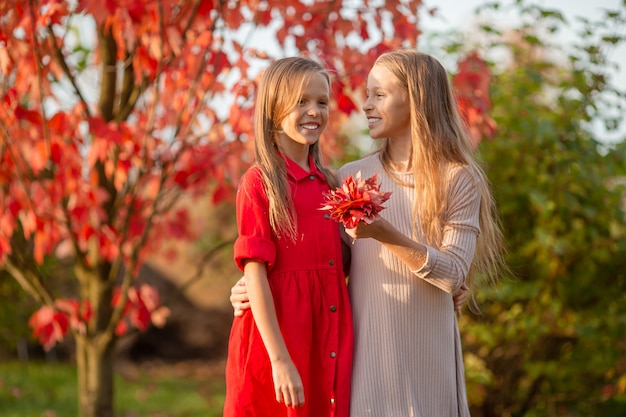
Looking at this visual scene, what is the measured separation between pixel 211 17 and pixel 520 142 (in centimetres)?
194

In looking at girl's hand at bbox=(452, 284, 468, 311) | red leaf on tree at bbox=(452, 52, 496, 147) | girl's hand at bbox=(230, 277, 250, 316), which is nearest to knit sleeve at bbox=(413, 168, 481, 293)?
girl's hand at bbox=(452, 284, 468, 311)

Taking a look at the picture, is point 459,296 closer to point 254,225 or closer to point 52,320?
point 254,225

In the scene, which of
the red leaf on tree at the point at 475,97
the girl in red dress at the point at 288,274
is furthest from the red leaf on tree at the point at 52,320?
the red leaf on tree at the point at 475,97

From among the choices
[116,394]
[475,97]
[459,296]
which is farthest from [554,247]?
[116,394]

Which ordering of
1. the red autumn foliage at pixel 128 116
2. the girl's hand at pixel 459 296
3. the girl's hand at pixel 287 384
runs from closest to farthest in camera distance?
the girl's hand at pixel 287 384 → the girl's hand at pixel 459 296 → the red autumn foliage at pixel 128 116

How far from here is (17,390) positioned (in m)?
6.27

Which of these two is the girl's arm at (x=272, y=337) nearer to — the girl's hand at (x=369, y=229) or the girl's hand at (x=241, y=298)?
the girl's hand at (x=241, y=298)

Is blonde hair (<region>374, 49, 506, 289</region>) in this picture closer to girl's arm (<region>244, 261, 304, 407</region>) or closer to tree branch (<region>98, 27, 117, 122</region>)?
girl's arm (<region>244, 261, 304, 407</region>)

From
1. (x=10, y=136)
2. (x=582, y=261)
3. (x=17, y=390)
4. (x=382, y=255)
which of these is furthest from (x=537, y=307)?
(x=17, y=390)

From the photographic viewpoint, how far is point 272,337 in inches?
78.0

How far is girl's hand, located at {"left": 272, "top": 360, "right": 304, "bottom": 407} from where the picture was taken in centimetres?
196

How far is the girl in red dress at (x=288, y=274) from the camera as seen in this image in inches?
80.2

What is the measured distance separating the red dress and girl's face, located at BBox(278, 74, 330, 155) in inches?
4.4

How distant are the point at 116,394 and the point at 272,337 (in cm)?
502
